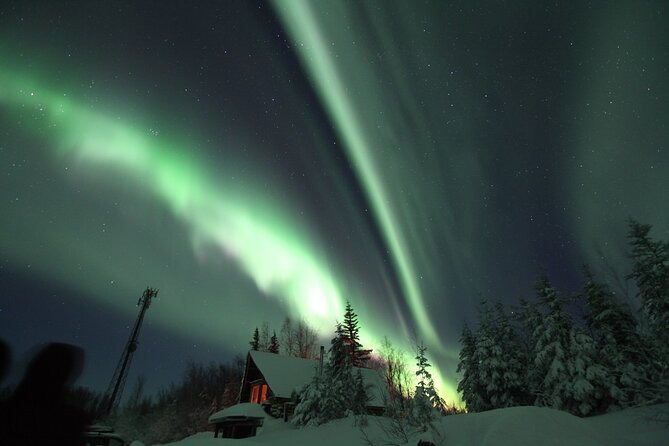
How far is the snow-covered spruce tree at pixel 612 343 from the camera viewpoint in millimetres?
22136

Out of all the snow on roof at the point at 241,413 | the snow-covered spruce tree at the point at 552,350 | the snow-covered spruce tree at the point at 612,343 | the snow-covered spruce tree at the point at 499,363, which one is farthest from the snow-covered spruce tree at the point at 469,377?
the snow on roof at the point at 241,413

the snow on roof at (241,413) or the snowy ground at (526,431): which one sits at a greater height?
the snow on roof at (241,413)

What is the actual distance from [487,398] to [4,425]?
3497 centimetres

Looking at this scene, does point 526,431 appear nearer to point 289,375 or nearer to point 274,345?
point 289,375

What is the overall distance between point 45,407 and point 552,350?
99.4ft

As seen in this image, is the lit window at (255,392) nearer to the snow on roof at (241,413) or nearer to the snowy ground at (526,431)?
the snow on roof at (241,413)

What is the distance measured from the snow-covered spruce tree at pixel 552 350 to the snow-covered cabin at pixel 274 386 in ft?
40.2

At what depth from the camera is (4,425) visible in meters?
2.81

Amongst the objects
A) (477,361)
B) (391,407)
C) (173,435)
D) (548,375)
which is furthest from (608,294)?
(173,435)

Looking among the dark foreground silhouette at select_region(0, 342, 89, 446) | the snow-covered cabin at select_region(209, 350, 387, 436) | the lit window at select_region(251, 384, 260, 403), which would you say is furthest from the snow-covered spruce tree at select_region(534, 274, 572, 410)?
the dark foreground silhouette at select_region(0, 342, 89, 446)

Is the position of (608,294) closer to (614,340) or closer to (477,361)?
(614,340)

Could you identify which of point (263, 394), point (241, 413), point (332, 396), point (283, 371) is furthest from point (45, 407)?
point (263, 394)

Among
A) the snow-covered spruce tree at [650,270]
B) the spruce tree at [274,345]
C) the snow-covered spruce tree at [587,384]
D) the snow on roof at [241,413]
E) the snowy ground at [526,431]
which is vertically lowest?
the snowy ground at [526,431]

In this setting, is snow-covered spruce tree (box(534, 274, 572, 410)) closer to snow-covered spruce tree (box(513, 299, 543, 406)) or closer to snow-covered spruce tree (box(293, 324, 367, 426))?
snow-covered spruce tree (box(513, 299, 543, 406))
